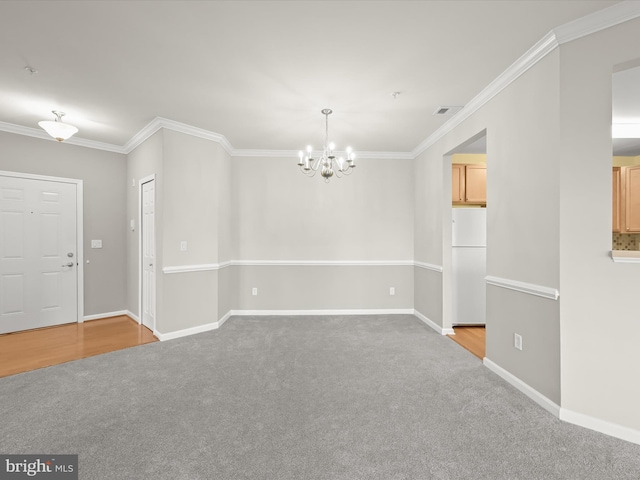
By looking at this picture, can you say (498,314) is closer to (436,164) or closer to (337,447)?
(337,447)

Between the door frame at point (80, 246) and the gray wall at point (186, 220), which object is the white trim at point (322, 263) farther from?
the door frame at point (80, 246)

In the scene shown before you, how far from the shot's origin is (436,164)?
4.38m

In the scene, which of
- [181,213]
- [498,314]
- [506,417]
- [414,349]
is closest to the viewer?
[506,417]

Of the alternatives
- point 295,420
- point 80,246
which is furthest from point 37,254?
point 295,420

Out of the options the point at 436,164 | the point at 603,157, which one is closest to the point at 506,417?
the point at 603,157

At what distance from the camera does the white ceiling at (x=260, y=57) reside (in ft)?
6.66

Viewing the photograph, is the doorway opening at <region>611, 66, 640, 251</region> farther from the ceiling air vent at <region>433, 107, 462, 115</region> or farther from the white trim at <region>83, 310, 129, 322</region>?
the white trim at <region>83, 310, 129, 322</region>

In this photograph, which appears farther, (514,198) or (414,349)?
(414,349)

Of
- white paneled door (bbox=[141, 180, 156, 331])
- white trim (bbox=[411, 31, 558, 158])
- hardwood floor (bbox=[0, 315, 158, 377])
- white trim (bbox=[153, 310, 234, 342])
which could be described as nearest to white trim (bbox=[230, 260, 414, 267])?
white trim (bbox=[153, 310, 234, 342])

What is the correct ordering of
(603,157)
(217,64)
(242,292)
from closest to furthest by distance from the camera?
(603,157) < (217,64) < (242,292)

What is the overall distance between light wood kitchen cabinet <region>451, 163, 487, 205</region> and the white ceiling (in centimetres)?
130

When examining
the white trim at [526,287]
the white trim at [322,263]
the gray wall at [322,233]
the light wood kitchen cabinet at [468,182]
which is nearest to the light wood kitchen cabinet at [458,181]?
the light wood kitchen cabinet at [468,182]

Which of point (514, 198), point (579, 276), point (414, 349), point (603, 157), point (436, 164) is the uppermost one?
point (436, 164)

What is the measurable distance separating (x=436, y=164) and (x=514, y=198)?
180 centimetres
